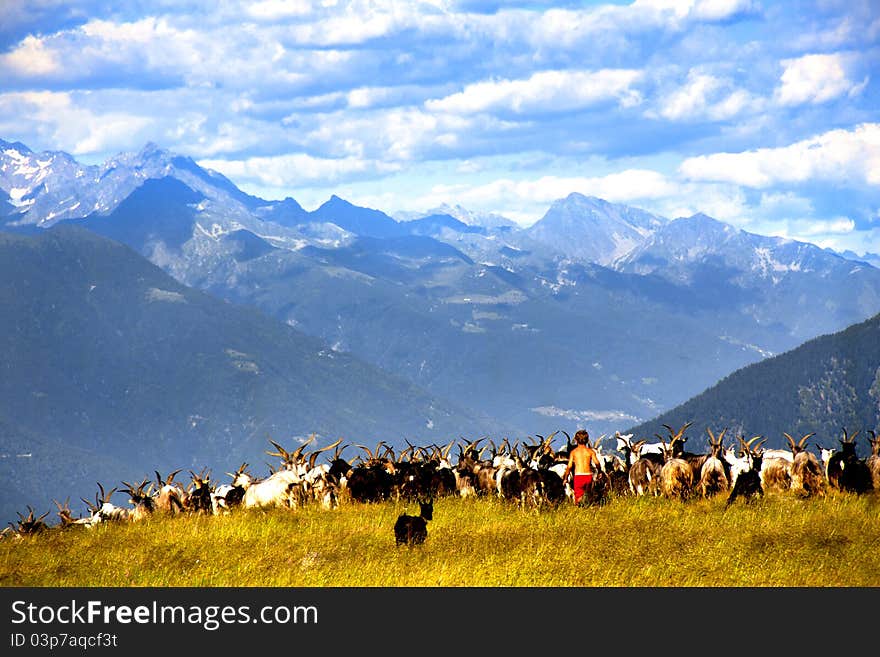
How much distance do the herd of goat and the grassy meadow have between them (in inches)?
46.7

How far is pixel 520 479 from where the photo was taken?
1324 inches

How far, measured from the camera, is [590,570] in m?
24.1

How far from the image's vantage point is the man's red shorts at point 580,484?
30625 millimetres

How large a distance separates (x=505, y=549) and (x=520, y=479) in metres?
7.19

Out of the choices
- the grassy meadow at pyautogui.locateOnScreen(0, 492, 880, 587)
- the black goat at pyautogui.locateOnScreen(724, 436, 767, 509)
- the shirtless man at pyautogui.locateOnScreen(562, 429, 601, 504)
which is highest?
the shirtless man at pyautogui.locateOnScreen(562, 429, 601, 504)

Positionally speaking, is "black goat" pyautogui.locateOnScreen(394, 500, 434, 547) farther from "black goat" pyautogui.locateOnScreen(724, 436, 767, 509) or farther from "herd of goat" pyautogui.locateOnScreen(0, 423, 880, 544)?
"black goat" pyautogui.locateOnScreen(724, 436, 767, 509)

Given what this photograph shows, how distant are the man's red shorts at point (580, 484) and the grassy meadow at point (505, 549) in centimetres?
44

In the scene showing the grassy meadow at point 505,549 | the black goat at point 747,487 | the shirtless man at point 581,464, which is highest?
the shirtless man at point 581,464

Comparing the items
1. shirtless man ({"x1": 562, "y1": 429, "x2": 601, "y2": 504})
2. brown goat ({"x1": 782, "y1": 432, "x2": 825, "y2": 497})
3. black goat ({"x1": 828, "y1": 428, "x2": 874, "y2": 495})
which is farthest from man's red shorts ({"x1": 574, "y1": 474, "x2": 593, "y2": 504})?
black goat ({"x1": 828, "y1": 428, "x2": 874, "y2": 495})

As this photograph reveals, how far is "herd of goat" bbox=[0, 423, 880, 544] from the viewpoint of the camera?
33094mm

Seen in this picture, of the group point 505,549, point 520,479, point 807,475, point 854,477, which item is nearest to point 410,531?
point 505,549

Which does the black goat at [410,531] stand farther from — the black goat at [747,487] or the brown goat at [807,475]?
the brown goat at [807,475]

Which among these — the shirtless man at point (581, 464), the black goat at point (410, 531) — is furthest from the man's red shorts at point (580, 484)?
the black goat at point (410, 531)

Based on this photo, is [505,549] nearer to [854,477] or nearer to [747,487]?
[747,487]
